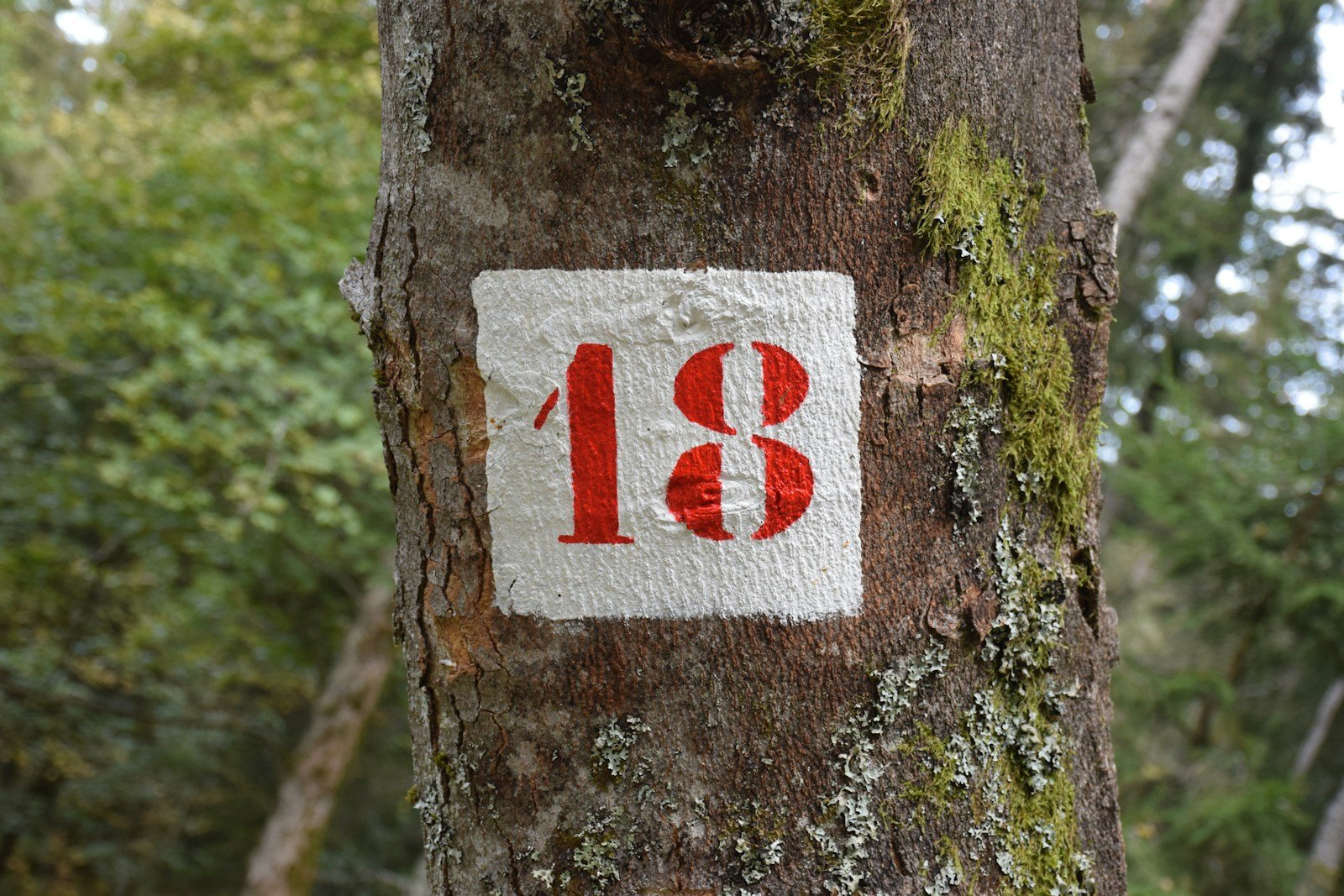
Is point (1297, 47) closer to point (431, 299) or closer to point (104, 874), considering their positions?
point (431, 299)

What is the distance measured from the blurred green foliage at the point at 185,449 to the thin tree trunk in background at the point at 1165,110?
182 inches

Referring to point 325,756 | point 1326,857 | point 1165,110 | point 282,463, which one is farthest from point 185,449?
point 1326,857

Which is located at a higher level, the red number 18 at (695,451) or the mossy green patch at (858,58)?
the mossy green patch at (858,58)

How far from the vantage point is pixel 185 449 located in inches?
228

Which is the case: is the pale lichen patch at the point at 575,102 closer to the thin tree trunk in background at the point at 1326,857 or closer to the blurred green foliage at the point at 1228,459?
the blurred green foliage at the point at 1228,459

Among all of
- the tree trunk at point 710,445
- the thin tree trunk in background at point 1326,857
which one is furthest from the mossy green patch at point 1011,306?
the thin tree trunk in background at point 1326,857

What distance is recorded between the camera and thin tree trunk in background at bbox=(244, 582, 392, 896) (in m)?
6.36

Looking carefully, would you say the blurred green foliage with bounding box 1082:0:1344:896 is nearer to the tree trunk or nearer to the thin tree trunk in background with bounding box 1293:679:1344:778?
the thin tree trunk in background with bounding box 1293:679:1344:778

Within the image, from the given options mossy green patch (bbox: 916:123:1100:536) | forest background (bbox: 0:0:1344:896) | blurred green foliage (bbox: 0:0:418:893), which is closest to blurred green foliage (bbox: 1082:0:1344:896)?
forest background (bbox: 0:0:1344:896)

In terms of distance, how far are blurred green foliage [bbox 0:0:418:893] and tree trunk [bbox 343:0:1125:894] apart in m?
4.18

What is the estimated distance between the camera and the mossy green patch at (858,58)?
2.91 feet

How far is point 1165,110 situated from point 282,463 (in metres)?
5.73

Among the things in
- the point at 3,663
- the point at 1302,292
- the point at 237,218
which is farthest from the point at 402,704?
the point at 1302,292

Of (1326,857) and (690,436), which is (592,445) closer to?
(690,436)
